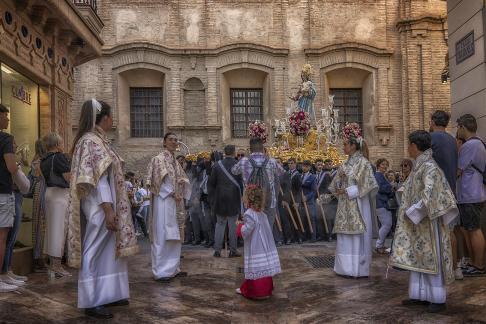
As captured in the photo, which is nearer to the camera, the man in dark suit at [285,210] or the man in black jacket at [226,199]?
the man in black jacket at [226,199]

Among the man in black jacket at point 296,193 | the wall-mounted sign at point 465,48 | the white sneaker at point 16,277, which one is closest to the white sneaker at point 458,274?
the wall-mounted sign at point 465,48

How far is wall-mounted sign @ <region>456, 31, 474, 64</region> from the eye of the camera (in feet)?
29.3

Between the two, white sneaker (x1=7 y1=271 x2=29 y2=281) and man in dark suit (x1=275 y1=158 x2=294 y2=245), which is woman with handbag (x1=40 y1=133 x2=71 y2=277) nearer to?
white sneaker (x1=7 y1=271 x2=29 y2=281)

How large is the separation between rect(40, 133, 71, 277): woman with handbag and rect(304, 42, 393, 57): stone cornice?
16.6 meters

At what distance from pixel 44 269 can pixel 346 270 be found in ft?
14.5

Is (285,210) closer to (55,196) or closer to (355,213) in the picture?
(355,213)

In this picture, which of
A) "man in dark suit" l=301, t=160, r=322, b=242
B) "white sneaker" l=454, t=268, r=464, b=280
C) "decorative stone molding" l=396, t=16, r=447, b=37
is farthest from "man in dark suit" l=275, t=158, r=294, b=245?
"decorative stone molding" l=396, t=16, r=447, b=37

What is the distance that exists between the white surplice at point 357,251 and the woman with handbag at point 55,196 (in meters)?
3.76

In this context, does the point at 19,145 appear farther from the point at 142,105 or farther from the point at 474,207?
the point at 142,105

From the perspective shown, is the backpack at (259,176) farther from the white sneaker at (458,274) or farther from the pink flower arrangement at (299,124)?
the pink flower arrangement at (299,124)

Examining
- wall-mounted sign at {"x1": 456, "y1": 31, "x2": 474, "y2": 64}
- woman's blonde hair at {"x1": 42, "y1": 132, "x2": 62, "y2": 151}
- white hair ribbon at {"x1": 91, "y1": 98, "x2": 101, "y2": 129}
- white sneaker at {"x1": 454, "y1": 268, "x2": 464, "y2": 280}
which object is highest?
wall-mounted sign at {"x1": 456, "y1": 31, "x2": 474, "y2": 64}

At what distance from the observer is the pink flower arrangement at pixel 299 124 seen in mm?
16266

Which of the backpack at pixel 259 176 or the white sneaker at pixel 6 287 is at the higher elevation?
the backpack at pixel 259 176

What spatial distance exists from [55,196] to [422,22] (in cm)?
1894
